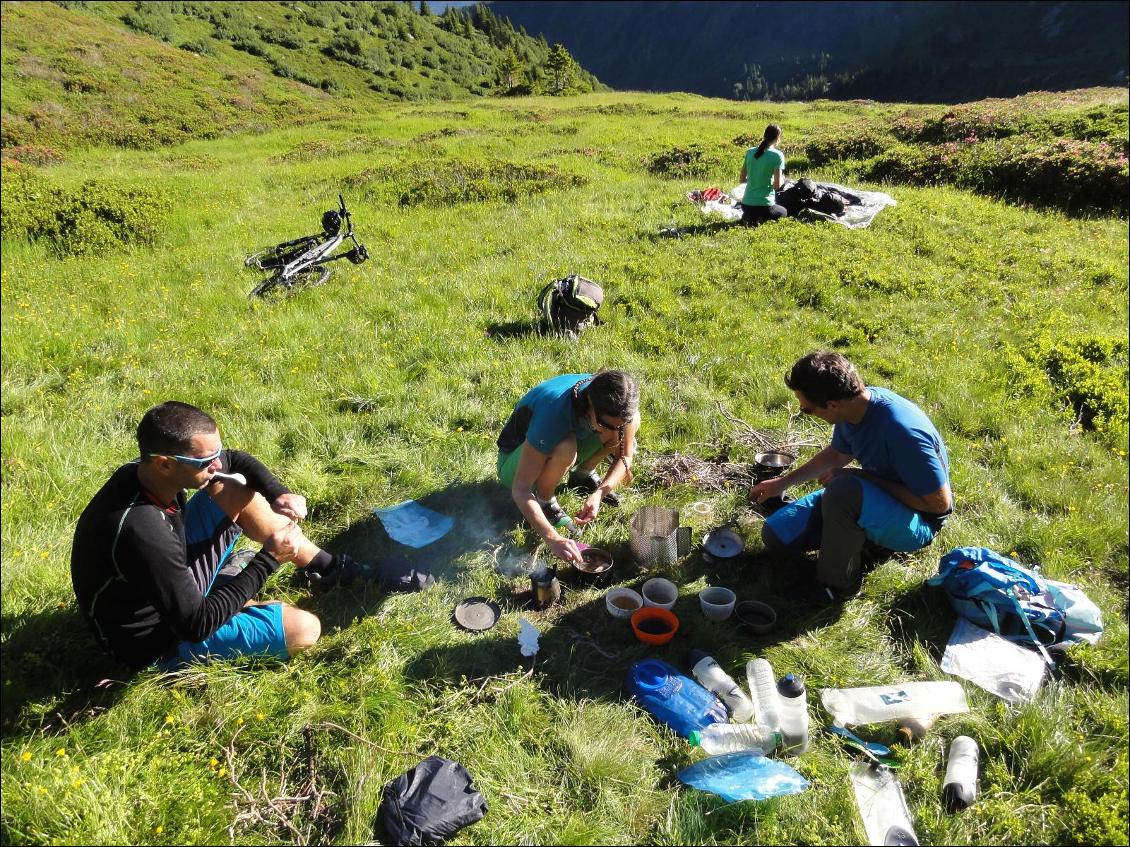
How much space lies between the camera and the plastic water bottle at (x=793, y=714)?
301 centimetres

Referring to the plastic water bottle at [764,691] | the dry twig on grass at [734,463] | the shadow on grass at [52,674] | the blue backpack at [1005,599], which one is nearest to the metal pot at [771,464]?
the dry twig on grass at [734,463]

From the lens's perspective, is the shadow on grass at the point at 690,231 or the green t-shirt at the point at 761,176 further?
the shadow on grass at the point at 690,231

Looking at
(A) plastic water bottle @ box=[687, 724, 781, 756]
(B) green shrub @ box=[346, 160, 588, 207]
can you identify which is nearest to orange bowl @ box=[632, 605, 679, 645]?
(A) plastic water bottle @ box=[687, 724, 781, 756]

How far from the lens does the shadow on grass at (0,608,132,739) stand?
3047mm

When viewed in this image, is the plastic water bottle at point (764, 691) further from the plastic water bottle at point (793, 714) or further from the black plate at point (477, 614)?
the black plate at point (477, 614)

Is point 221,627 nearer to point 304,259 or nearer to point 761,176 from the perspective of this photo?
point 304,259

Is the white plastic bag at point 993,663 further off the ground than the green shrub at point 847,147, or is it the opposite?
the green shrub at point 847,147

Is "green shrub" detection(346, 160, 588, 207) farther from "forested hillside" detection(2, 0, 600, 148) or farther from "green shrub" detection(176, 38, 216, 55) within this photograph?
"green shrub" detection(176, 38, 216, 55)

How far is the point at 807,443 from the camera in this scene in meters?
5.30

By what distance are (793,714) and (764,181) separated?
992cm

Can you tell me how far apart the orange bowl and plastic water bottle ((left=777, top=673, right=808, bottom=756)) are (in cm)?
67

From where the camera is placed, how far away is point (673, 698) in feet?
10.6

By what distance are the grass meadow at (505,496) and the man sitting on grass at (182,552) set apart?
210 millimetres

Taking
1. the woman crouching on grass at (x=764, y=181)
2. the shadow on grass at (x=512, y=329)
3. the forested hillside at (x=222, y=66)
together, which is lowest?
the shadow on grass at (x=512, y=329)
